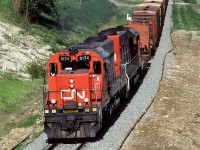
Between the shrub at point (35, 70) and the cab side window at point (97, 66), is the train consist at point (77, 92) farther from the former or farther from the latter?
the shrub at point (35, 70)

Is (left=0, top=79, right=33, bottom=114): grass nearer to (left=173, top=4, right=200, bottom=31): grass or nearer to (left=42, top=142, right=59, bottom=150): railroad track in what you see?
(left=42, top=142, right=59, bottom=150): railroad track

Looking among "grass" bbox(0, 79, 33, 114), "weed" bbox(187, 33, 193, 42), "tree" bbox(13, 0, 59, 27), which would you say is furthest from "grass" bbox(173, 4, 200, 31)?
"grass" bbox(0, 79, 33, 114)

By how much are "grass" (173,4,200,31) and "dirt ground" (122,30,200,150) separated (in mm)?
25647

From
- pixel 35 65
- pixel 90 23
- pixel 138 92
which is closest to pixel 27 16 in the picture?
pixel 35 65

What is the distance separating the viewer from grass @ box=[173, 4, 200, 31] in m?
61.9

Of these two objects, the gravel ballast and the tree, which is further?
the tree

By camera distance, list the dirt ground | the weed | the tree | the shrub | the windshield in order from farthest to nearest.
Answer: the weed, the tree, the shrub, the windshield, the dirt ground

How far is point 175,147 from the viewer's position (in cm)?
1744

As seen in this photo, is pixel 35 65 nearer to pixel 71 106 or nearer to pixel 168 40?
pixel 71 106

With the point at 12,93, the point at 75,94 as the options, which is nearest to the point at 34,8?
the point at 12,93

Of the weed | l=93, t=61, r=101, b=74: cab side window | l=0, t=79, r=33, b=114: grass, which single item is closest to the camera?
l=93, t=61, r=101, b=74: cab side window

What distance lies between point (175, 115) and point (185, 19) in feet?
172

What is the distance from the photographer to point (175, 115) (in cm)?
2203

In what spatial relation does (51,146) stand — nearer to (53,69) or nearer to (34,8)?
(53,69)
